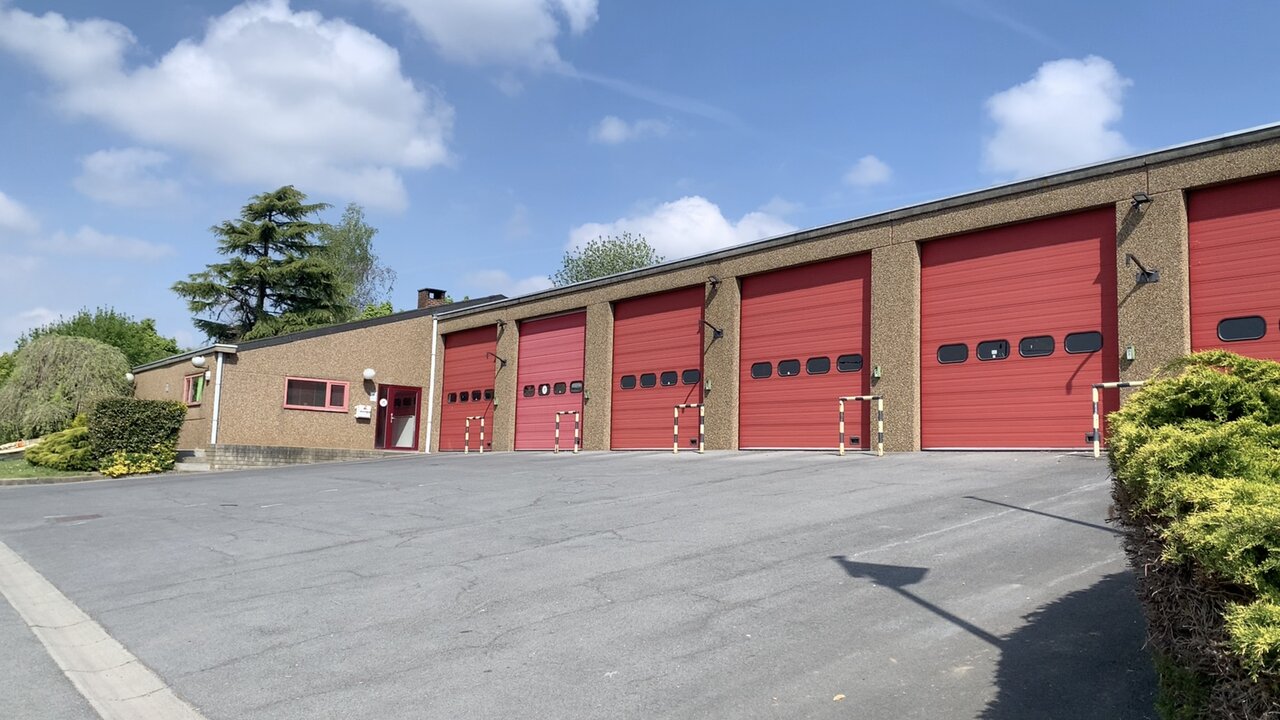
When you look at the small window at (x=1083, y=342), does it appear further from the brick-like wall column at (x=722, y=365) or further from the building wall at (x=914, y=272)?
the brick-like wall column at (x=722, y=365)

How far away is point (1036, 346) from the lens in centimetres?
1500

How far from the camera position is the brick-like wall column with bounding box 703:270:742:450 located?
19.7m

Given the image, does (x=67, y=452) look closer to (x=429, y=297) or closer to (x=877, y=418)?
(x=429, y=297)

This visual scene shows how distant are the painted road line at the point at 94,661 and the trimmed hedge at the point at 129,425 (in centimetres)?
1753

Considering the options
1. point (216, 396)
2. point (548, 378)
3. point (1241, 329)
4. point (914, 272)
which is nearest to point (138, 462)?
point (216, 396)

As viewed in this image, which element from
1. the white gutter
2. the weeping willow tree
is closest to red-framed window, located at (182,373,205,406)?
the white gutter

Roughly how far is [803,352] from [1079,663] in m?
13.9

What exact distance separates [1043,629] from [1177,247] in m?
10.3

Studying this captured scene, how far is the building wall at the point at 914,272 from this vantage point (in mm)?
13258

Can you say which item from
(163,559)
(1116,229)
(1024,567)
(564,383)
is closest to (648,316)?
(564,383)

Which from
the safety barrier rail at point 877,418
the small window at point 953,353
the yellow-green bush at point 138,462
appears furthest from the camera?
the yellow-green bush at point 138,462

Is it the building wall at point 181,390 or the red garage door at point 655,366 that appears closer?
the red garage door at point 655,366

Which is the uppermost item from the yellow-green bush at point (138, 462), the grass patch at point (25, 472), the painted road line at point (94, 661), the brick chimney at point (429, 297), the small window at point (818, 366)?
the brick chimney at point (429, 297)

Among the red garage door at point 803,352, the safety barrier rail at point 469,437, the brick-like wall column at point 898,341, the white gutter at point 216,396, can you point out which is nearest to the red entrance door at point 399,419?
the safety barrier rail at point 469,437
